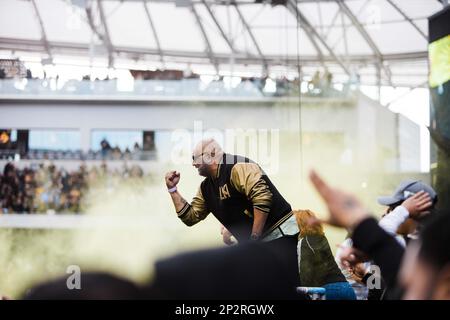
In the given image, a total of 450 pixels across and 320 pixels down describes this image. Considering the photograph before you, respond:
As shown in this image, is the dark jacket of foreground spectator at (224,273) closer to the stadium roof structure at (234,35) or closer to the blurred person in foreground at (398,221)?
the blurred person in foreground at (398,221)

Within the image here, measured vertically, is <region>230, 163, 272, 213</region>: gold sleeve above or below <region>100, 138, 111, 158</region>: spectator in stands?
below

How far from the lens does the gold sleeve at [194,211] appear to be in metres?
2.61

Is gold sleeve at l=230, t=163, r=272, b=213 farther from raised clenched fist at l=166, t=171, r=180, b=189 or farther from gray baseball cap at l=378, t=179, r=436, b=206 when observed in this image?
gray baseball cap at l=378, t=179, r=436, b=206

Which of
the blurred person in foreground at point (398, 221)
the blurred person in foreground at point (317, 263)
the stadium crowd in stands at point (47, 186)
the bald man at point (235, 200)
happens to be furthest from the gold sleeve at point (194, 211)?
the blurred person in foreground at point (398, 221)

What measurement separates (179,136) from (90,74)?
0.52m

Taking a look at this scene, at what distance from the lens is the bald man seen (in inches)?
102

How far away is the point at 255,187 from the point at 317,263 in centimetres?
43

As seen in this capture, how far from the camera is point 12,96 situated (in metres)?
2.74

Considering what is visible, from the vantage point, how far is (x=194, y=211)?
263 centimetres

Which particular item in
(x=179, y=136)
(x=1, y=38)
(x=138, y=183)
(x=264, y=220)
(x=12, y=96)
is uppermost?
(x=1, y=38)

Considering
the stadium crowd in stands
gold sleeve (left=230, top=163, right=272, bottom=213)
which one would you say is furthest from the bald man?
the stadium crowd in stands

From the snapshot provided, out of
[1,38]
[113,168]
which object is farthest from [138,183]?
[1,38]

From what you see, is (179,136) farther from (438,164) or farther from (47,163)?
(438,164)

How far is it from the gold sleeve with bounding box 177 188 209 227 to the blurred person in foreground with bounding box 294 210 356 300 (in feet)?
1.37
